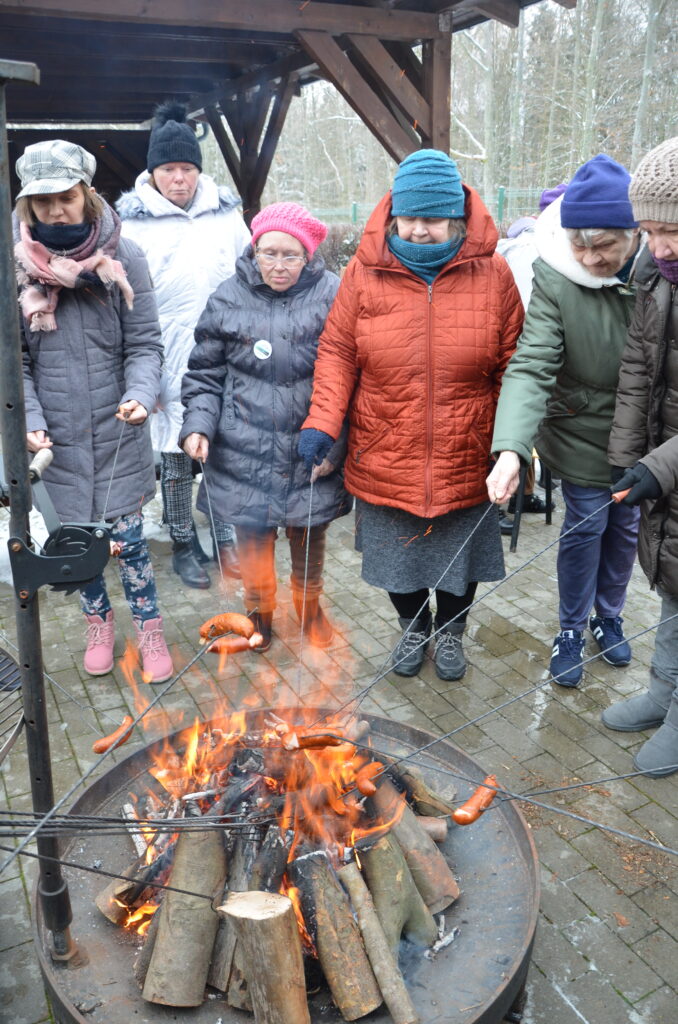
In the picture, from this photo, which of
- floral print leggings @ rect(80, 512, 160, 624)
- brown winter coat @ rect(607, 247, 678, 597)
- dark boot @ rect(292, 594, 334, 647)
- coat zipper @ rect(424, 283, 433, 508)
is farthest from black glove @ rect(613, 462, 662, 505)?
floral print leggings @ rect(80, 512, 160, 624)

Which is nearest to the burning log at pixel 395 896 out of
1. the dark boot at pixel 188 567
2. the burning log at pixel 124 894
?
the burning log at pixel 124 894

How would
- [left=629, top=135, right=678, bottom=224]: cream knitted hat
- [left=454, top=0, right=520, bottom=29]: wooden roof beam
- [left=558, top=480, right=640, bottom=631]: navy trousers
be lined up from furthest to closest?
1. [left=454, top=0, right=520, bottom=29]: wooden roof beam
2. [left=558, top=480, right=640, bottom=631]: navy trousers
3. [left=629, top=135, right=678, bottom=224]: cream knitted hat

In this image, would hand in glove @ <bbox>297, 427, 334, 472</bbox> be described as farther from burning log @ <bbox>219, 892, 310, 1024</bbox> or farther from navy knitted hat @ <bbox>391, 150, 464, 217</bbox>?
burning log @ <bbox>219, 892, 310, 1024</bbox>

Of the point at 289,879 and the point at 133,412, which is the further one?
the point at 133,412

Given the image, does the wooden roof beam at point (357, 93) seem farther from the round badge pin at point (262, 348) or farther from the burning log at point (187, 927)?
the burning log at point (187, 927)

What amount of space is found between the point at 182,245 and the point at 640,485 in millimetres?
2869

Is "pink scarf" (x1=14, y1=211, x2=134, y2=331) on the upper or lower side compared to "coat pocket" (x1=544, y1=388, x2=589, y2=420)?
upper

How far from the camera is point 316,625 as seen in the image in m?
4.43

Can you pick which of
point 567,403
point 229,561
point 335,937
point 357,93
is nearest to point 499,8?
point 357,93

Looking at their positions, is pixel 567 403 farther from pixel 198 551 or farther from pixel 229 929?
pixel 198 551

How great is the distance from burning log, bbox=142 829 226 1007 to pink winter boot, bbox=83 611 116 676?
2039 millimetres

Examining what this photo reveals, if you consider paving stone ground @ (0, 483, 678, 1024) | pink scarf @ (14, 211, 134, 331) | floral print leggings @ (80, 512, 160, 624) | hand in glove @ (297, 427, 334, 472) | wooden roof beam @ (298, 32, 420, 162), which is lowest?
paving stone ground @ (0, 483, 678, 1024)

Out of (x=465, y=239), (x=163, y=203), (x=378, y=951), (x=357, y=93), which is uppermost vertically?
(x=357, y=93)

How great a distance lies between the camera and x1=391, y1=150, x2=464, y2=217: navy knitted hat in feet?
10.3
